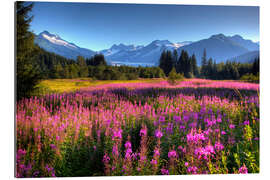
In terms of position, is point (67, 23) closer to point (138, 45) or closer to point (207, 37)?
point (138, 45)

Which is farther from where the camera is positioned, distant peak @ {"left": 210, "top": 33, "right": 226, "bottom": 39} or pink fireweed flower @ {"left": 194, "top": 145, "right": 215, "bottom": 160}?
distant peak @ {"left": 210, "top": 33, "right": 226, "bottom": 39}

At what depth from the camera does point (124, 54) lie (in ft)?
13.2

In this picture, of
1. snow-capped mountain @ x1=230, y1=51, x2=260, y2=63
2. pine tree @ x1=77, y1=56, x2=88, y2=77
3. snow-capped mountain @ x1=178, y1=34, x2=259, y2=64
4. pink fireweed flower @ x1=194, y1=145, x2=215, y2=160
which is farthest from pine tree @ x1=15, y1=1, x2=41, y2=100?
snow-capped mountain @ x1=230, y1=51, x2=260, y2=63

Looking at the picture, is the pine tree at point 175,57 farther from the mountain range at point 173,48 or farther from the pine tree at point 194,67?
the pine tree at point 194,67

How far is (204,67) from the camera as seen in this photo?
431cm

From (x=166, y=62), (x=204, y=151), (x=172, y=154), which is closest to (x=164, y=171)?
(x=172, y=154)

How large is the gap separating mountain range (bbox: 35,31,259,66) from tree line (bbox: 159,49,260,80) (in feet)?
0.33

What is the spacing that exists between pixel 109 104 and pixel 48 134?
130 cm

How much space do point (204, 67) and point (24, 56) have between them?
150 inches

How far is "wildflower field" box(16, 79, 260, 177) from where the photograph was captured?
305 centimetres

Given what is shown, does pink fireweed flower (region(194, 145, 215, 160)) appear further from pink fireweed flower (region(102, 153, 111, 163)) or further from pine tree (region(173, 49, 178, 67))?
pine tree (region(173, 49, 178, 67))

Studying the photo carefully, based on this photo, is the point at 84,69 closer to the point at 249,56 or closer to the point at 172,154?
the point at 172,154
